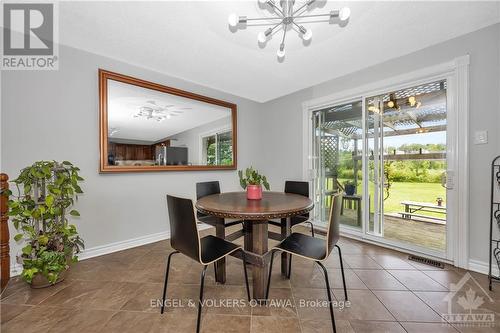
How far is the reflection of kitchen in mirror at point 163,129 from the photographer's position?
8.70 ft

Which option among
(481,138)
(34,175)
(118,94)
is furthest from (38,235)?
(481,138)

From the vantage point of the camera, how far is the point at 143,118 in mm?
2873

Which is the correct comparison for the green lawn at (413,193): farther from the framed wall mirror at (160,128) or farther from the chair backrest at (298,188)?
the framed wall mirror at (160,128)

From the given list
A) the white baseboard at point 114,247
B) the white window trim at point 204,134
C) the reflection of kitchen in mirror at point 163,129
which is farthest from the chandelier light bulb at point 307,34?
the white baseboard at point 114,247

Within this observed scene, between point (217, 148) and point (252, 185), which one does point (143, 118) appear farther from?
point (252, 185)

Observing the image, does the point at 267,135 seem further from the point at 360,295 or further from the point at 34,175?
the point at 34,175

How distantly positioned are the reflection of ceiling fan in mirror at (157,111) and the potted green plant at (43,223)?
1.18 meters

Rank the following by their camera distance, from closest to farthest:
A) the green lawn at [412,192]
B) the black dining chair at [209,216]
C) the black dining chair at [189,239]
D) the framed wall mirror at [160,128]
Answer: the black dining chair at [189,239] → the black dining chair at [209,216] → the framed wall mirror at [160,128] → the green lawn at [412,192]

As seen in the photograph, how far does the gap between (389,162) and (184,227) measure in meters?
3.02

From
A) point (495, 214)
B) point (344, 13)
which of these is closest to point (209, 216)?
point (344, 13)

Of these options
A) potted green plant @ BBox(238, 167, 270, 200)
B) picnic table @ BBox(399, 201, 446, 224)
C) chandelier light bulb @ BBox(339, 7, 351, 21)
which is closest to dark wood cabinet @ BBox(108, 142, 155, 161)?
potted green plant @ BBox(238, 167, 270, 200)

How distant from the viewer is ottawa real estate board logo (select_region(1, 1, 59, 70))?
6.16 ft

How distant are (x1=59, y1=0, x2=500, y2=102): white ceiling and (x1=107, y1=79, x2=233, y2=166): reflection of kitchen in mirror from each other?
1.49 feet

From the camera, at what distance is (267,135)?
441 centimetres
